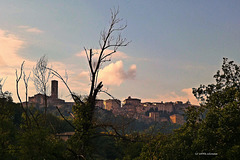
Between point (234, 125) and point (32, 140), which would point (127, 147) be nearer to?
point (234, 125)

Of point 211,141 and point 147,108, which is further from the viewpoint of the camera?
point 147,108

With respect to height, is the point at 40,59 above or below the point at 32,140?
above

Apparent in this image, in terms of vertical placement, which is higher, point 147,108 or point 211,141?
point 147,108

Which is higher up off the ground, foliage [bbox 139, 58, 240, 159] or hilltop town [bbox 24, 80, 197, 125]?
hilltop town [bbox 24, 80, 197, 125]

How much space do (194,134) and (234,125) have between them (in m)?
3.00

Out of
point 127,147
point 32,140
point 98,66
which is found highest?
point 98,66

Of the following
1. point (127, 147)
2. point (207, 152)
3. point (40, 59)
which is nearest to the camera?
point (207, 152)

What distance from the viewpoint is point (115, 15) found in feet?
49.3

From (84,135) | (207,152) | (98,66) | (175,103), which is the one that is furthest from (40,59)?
(175,103)

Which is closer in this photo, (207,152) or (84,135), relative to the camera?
(84,135)

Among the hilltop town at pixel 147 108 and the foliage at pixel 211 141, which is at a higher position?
the hilltop town at pixel 147 108

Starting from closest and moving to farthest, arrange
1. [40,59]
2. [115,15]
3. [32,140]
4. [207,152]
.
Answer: [32,140], [115,15], [207,152], [40,59]

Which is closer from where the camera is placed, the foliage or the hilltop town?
the foliage

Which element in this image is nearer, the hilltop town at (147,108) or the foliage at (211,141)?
the foliage at (211,141)
